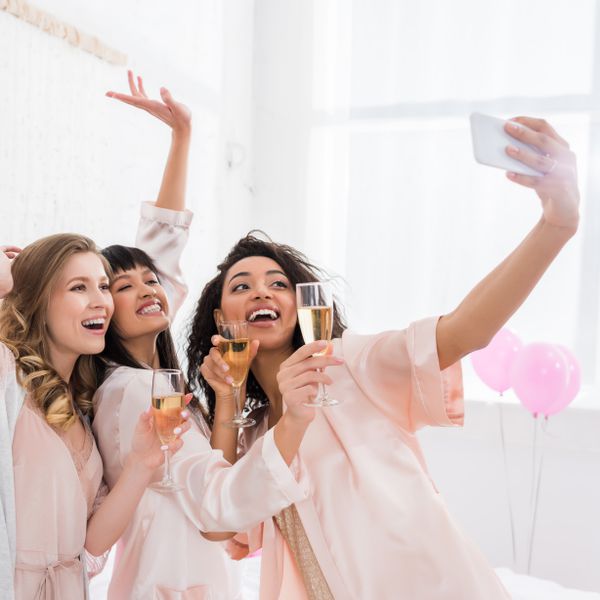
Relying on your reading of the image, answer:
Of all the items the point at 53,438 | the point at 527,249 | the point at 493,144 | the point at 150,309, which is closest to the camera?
the point at 493,144

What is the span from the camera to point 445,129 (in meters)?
4.42

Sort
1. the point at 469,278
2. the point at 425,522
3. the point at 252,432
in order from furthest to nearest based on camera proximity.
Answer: the point at 469,278
the point at 252,432
the point at 425,522

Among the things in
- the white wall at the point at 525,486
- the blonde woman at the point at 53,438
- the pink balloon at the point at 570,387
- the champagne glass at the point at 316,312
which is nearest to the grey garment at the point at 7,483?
the blonde woman at the point at 53,438

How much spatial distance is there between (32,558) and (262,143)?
3.70 metres

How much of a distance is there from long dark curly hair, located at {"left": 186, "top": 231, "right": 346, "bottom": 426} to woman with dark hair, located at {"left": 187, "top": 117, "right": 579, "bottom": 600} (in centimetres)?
27

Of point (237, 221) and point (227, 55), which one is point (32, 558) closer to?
point (237, 221)

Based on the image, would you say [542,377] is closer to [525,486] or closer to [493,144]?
[525,486]

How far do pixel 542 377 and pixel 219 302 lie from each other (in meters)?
2.05

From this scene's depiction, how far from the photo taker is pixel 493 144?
3.62ft

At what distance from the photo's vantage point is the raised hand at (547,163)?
113 centimetres

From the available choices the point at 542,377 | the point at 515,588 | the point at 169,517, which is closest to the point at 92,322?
the point at 169,517

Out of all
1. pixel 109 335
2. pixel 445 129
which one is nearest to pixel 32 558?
pixel 109 335

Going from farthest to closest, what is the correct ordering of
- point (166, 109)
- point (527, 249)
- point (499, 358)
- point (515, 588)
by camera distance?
point (499, 358) < point (515, 588) < point (166, 109) < point (527, 249)

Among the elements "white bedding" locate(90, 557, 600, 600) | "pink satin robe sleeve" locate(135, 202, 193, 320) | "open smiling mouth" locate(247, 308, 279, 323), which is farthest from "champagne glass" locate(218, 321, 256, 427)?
"white bedding" locate(90, 557, 600, 600)
